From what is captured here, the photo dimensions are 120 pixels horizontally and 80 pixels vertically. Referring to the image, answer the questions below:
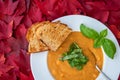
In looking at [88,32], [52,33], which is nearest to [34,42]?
[52,33]

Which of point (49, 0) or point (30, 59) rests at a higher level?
point (49, 0)

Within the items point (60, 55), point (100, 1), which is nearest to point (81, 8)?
point (100, 1)

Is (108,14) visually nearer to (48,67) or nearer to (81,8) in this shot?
(81,8)

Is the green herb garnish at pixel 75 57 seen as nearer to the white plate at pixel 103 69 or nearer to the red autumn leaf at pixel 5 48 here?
the white plate at pixel 103 69

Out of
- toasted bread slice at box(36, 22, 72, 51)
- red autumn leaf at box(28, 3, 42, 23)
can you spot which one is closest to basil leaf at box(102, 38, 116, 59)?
toasted bread slice at box(36, 22, 72, 51)

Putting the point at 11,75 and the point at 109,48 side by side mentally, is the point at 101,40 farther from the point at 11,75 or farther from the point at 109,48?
the point at 11,75

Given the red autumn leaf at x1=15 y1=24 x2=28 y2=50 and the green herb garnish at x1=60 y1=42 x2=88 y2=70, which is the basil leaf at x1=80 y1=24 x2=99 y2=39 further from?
the red autumn leaf at x1=15 y1=24 x2=28 y2=50
